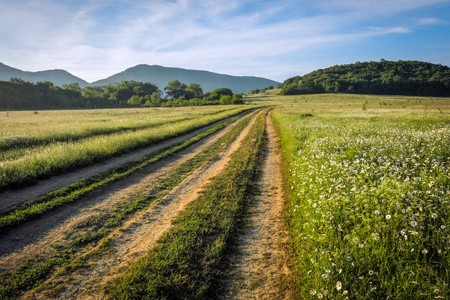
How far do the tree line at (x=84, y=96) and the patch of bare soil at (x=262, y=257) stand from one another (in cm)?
9208

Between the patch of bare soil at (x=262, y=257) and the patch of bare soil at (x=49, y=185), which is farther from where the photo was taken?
the patch of bare soil at (x=49, y=185)

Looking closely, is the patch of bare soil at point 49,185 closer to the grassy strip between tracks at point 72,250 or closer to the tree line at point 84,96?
the grassy strip between tracks at point 72,250

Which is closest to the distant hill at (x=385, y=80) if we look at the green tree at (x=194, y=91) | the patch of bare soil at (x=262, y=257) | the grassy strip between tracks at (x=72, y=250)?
the green tree at (x=194, y=91)

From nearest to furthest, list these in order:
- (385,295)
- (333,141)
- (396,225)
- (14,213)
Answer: (385,295) → (396,225) → (14,213) → (333,141)

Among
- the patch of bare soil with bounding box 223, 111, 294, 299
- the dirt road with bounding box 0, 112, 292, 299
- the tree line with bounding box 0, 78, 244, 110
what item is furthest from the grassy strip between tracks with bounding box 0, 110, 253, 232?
the tree line with bounding box 0, 78, 244, 110

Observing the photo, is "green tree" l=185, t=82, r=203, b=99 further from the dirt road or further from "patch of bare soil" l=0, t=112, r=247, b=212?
the dirt road

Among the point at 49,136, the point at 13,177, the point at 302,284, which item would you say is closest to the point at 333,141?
the point at 302,284

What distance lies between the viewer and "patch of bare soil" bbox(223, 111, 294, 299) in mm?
3418

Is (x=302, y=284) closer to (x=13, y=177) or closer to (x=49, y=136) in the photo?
(x=13, y=177)

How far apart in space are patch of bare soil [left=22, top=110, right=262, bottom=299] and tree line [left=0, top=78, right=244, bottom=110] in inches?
3596

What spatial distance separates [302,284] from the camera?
349 centimetres

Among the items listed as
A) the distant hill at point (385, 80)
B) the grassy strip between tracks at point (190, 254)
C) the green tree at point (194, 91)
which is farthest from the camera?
the green tree at point (194, 91)

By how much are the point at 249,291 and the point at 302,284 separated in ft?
2.89

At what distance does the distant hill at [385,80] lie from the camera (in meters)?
94.6
